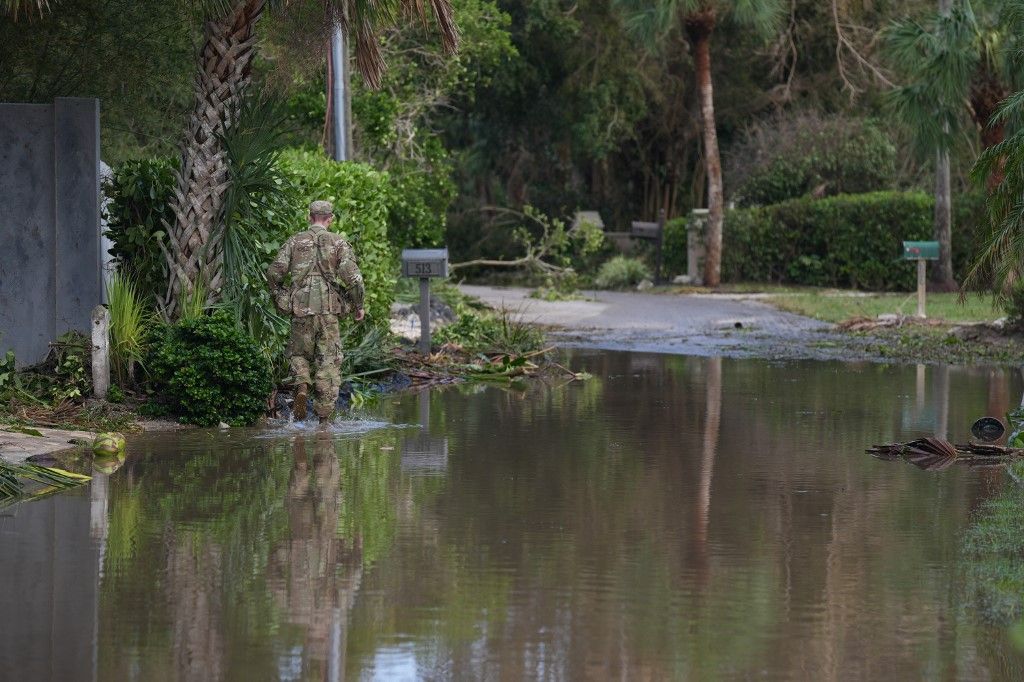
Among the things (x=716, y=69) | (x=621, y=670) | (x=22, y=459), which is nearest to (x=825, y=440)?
(x=22, y=459)

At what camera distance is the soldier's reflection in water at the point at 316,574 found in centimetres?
648

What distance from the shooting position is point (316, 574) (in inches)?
312

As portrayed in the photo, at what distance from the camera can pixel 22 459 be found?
1092cm

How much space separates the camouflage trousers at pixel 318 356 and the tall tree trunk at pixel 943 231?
2125 centimetres

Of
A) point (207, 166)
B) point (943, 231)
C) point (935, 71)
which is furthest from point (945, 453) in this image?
point (943, 231)

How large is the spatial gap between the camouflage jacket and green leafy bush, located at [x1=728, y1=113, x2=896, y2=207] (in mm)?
25657

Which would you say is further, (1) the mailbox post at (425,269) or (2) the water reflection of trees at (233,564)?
(1) the mailbox post at (425,269)

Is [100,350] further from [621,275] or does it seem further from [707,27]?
[621,275]

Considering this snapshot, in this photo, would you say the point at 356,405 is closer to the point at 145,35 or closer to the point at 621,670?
the point at 145,35

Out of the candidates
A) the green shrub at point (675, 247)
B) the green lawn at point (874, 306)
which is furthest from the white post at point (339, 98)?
the green shrub at point (675, 247)

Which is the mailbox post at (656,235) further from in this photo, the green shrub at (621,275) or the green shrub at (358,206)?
the green shrub at (358,206)

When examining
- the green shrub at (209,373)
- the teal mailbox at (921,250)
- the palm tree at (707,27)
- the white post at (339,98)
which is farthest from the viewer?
the palm tree at (707,27)

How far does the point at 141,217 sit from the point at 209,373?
7.15ft

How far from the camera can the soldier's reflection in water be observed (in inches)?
255
